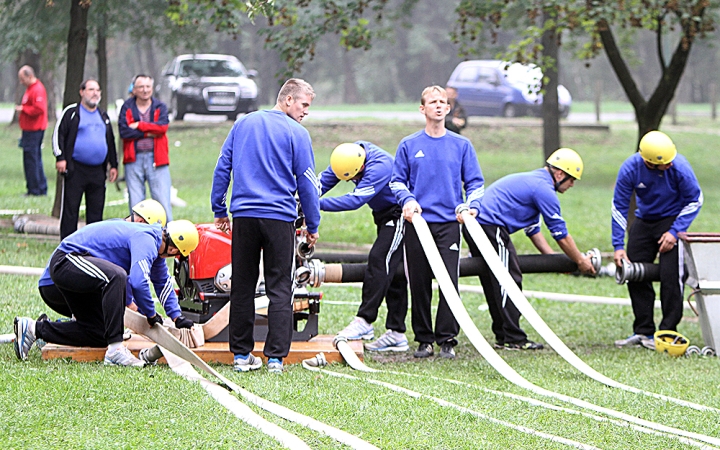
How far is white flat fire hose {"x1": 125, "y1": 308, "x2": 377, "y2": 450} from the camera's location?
5.03 meters

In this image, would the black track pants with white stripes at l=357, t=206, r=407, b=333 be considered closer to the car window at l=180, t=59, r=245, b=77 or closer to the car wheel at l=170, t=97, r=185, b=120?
the car wheel at l=170, t=97, r=185, b=120

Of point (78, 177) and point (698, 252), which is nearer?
point (698, 252)

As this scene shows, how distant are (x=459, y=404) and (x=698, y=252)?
3.66 meters

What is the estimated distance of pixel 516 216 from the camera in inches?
338

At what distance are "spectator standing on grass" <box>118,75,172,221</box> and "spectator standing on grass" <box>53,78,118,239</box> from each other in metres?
0.38

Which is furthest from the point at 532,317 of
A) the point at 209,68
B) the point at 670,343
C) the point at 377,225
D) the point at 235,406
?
the point at 209,68

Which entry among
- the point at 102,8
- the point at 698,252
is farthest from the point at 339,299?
the point at 102,8

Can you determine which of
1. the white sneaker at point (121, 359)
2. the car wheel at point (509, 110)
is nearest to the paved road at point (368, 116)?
the car wheel at point (509, 110)

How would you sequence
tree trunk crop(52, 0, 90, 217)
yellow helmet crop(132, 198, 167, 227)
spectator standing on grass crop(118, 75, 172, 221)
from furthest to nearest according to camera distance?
1. tree trunk crop(52, 0, 90, 217)
2. spectator standing on grass crop(118, 75, 172, 221)
3. yellow helmet crop(132, 198, 167, 227)

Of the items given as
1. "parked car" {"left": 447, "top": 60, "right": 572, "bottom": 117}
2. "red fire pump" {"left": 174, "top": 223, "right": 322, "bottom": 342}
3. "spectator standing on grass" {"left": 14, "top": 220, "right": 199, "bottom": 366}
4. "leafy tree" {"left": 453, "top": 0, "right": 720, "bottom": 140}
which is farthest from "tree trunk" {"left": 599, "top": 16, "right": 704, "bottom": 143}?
"parked car" {"left": 447, "top": 60, "right": 572, "bottom": 117}

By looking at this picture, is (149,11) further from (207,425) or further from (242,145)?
(207,425)

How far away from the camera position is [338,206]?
7922mm

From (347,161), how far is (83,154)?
3.94 m

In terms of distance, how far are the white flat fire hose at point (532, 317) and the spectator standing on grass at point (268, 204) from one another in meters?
1.51
